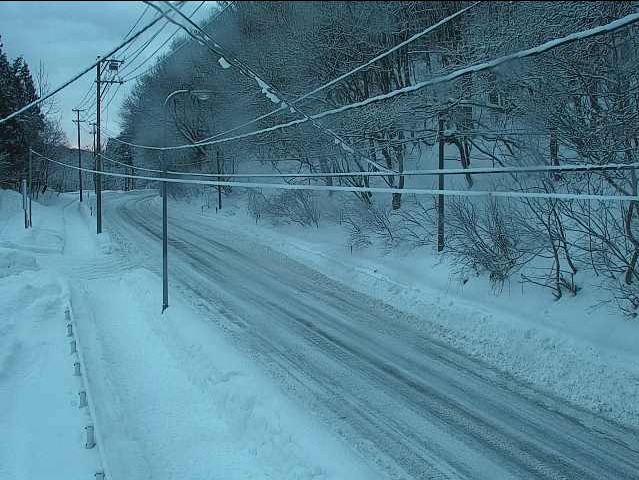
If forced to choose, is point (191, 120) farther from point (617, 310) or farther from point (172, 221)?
point (617, 310)

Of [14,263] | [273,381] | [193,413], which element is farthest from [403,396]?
[14,263]

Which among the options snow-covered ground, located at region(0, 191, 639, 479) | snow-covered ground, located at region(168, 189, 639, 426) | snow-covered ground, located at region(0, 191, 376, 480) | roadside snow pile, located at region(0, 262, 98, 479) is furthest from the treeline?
roadside snow pile, located at region(0, 262, 98, 479)

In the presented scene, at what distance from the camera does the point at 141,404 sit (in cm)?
784

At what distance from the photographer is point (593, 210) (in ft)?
35.5

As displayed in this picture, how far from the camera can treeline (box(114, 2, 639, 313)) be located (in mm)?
7121

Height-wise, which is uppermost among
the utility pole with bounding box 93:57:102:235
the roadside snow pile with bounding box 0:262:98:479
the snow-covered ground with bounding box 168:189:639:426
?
the utility pole with bounding box 93:57:102:235

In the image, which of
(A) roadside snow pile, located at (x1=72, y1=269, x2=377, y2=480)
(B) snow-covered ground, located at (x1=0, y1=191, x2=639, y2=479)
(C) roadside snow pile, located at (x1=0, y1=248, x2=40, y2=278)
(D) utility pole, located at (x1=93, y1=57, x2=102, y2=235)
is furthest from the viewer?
(D) utility pole, located at (x1=93, y1=57, x2=102, y2=235)

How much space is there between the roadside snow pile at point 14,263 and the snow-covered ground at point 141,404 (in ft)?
11.1

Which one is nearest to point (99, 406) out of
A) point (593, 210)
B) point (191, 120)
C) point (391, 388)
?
point (391, 388)

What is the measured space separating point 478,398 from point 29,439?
5.90m

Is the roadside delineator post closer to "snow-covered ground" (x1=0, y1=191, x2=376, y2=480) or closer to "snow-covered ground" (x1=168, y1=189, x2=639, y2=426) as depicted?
"snow-covered ground" (x1=0, y1=191, x2=376, y2=480)

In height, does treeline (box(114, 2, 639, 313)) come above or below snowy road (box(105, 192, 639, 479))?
above

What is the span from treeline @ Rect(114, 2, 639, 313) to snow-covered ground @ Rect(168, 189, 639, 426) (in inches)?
19.2

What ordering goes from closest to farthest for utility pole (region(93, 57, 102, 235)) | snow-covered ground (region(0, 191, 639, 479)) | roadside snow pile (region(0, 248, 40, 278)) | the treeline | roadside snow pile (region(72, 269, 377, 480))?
roadside snow pile (region(72, 269, 377, 480)) < snow-covered ground (region(0, 191, 639, 479)) < the treeline < roadside snow pile (region(0, 248, 40, 278)) < utility pole (region(93, 57, 102, 235))
